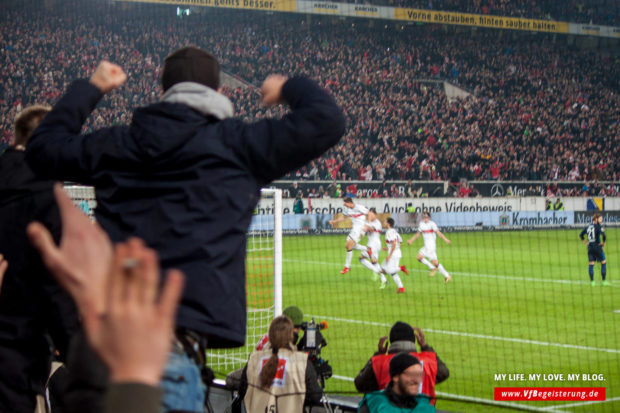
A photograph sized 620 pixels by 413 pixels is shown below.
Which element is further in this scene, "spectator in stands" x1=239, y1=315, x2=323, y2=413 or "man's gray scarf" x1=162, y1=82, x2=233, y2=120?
"spectator in stands" x1=239, y1=315, x2=323, y2=413

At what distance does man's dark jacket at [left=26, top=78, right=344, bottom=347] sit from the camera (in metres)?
2.00

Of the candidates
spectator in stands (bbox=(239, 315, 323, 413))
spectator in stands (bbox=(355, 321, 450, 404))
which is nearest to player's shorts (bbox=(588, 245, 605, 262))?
spectator in stands (bbox=(355, 321, 450, 404))

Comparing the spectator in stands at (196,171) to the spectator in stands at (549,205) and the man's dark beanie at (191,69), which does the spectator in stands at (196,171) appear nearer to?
the man's dark beanie at (191,69)

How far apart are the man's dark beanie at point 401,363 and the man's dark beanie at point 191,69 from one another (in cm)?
271

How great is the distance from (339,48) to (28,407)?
42.2 m

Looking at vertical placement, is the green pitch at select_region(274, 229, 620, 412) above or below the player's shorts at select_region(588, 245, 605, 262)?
below

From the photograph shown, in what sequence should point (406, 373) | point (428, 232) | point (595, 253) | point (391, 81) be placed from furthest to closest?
point (391, 81)
point (428, 232)
point (595, 253)
point (406, 373)

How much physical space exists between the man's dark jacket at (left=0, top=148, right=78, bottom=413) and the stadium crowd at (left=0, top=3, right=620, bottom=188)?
2927cm

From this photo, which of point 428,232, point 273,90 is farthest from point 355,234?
point 273,90

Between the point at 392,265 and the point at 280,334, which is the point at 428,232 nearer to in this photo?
the point at 392,265

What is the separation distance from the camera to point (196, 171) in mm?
2072

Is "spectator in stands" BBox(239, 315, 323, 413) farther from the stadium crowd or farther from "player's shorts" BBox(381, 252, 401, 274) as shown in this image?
the stadium crowd

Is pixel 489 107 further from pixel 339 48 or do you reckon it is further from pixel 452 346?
pixel 452 346

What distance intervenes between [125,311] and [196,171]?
0.99 m
